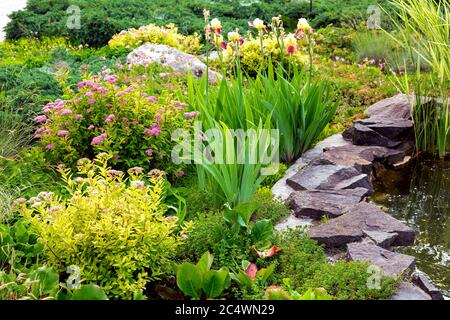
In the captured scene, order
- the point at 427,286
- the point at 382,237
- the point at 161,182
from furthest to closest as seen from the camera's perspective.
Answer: the point at 382,237 < the point at 161,182 < the point at 427,286

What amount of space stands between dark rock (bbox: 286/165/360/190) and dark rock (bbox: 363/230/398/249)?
99 centimetres

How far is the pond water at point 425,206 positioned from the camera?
182 inches

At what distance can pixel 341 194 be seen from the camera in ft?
17.6

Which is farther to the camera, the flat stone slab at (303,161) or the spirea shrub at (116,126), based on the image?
the flat stone slab at (303,161)

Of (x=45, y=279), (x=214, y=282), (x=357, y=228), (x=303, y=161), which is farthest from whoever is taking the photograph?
(x=303, y=161)

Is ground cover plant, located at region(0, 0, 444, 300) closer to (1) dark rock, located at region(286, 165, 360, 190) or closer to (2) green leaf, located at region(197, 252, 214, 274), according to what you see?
(2) green leaf, located at region(197, 252, 214, 274)

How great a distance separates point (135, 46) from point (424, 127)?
507cm

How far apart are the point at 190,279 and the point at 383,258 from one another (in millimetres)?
1286

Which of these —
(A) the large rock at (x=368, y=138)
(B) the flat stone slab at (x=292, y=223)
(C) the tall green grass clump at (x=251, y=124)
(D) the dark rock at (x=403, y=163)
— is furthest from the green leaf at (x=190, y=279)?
(A) the large rock at (x=368, y=138)

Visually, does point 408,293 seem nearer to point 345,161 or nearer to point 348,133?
point 345,161

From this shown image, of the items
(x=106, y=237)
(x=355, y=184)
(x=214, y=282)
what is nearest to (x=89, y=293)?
(x=106, y=237)

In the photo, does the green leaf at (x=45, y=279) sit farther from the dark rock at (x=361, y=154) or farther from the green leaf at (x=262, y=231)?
the dark rock at (x=361, y=154)

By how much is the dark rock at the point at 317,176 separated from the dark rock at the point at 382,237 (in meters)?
0.99

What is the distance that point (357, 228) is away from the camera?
15.2 ft
